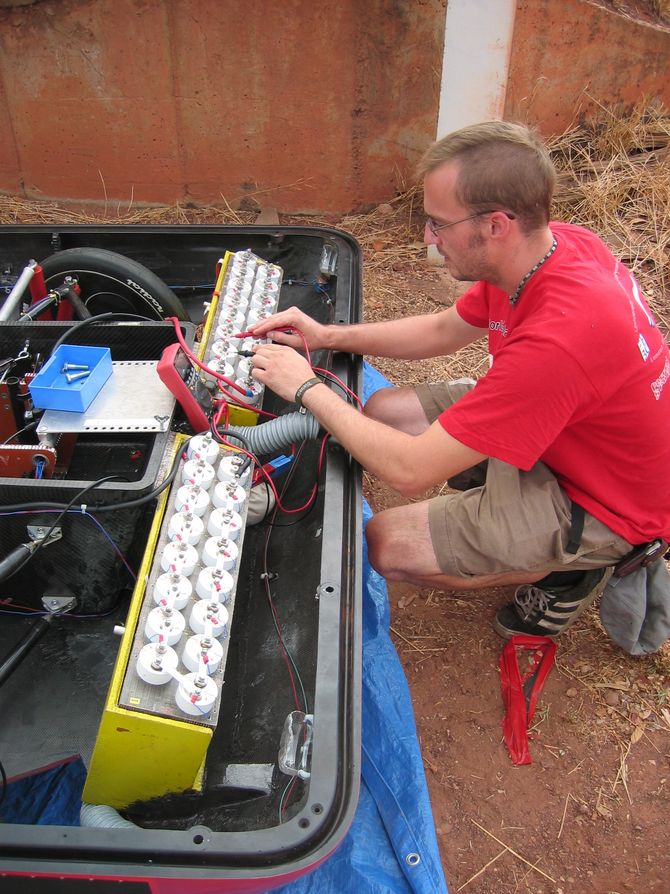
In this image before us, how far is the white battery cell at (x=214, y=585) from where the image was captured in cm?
150

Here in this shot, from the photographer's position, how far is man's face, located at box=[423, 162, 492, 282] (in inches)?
68.2

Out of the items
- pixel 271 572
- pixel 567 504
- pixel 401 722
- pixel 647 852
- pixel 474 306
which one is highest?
pixel 474 306

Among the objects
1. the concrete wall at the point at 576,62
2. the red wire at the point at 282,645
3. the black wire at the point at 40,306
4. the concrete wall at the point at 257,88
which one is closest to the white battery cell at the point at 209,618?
the red wire at the point at 282,645

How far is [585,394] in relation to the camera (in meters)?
1.66

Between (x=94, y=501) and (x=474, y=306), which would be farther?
(x=474, y=306)

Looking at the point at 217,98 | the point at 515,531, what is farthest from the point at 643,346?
the point at 217,98

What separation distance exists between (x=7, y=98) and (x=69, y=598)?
153 inches

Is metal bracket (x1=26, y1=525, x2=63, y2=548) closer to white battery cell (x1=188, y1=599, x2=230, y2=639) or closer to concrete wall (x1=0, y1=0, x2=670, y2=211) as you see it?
white battery cell (x1=188, y1=599, x2=230, y2=639)

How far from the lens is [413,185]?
4773mm

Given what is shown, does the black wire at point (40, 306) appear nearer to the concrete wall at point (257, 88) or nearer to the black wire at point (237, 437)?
the black wire at point (237, 437)

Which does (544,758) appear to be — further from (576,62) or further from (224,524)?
(576,62)

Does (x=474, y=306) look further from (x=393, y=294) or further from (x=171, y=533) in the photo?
(x=393, y=294)

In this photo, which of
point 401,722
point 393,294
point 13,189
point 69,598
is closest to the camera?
point 69,598

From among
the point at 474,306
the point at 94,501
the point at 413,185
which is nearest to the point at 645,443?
the point at 474,306
